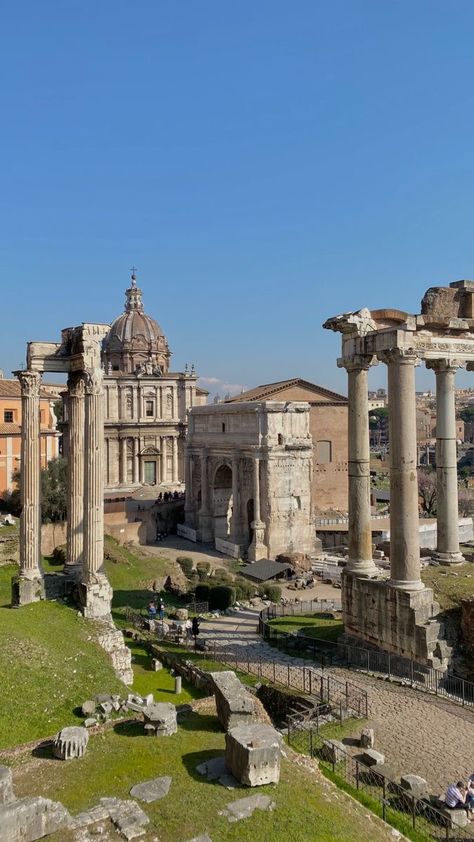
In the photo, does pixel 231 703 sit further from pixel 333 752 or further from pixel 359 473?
pixel 359 473

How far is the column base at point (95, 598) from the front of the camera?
16625 mm

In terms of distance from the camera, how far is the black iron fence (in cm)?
1397

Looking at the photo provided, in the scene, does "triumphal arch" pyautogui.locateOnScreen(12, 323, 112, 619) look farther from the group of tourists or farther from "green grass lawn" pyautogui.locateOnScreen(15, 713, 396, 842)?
the group of tourists

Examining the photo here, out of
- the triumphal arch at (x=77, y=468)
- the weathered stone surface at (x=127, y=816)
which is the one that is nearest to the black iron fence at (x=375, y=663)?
the triumphal arch at (x=77, y=468)

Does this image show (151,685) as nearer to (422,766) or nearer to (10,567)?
(422,766)

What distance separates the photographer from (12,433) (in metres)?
36.4

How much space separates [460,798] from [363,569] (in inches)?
284

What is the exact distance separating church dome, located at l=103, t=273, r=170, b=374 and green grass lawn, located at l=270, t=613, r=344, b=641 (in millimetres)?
34357

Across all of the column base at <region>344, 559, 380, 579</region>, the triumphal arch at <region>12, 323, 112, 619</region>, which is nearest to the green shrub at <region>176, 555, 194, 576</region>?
the triumphal arch at <region>12, 323, 112, 619</region>

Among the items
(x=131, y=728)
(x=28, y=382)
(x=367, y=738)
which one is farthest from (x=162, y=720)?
(x=28, y=382)

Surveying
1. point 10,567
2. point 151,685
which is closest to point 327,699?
point 151,685

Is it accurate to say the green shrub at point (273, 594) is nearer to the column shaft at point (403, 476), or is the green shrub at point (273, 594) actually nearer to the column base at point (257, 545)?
the column base at point (257, 545)

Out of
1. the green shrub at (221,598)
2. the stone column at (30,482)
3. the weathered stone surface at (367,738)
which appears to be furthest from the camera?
the green shrub at (221,598)

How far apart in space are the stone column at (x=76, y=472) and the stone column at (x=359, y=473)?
7.31 metres
